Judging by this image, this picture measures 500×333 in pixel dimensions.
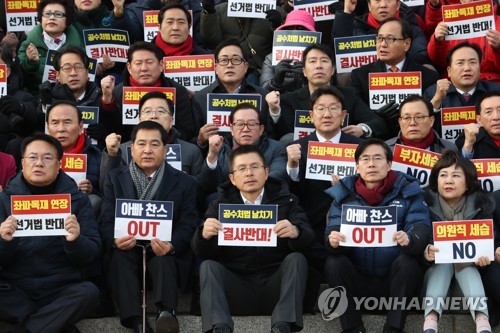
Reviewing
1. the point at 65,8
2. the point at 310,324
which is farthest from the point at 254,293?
the point at 65,8

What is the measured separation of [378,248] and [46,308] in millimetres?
2601

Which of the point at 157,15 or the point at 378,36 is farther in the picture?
the point at 157,15

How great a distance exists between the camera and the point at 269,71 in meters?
13.0

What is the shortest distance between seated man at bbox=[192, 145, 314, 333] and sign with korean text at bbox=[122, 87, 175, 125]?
67.7 inches

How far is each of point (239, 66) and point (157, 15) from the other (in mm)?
1608

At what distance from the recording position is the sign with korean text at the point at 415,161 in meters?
10.8

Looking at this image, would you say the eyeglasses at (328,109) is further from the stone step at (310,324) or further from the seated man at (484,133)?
the stone step at (310,324)

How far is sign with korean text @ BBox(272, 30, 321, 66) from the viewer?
12.9 m

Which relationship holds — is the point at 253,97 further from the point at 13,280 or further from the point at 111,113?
the point at 13,280

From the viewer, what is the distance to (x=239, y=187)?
1025 centimetres

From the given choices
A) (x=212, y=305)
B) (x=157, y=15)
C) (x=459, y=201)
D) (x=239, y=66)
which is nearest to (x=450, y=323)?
(x=459, y=201)

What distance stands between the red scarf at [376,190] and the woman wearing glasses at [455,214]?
0.33 metres

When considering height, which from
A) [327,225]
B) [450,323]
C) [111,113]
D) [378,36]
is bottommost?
[450,323]

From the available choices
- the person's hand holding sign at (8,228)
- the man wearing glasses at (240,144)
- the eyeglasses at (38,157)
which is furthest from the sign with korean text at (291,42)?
→ the person's hand holding sign at (8,228)
